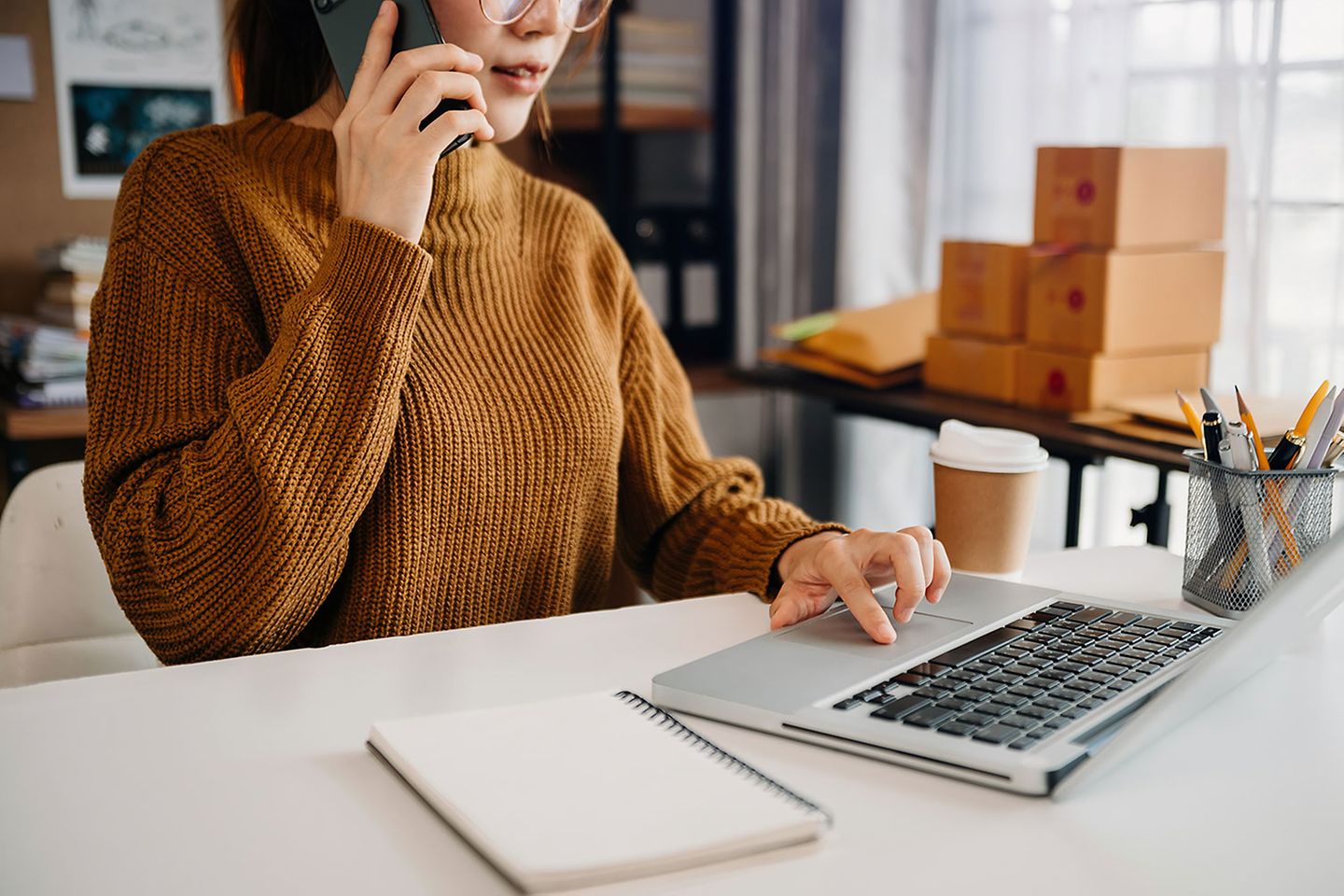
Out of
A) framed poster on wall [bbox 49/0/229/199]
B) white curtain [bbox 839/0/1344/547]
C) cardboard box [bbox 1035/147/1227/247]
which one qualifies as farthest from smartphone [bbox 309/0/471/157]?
framed poster on wall [bbox 49/0/229/199]

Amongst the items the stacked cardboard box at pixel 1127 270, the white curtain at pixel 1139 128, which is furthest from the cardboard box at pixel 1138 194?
the white curtain at pixel 1139 128

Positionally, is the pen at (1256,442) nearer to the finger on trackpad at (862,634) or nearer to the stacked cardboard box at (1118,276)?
the finger on trackpad at (862,634)

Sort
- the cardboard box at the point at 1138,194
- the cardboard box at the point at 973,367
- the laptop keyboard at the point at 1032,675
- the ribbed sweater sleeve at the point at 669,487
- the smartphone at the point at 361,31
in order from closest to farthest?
the laptop keyboard at the point at 1032,675, the smartphone at the point at 361,31, the ribbed sweater sleeve at the point at 669,487, the cardboard box at the point at 1138,194, the cardboard box at the point at 973,367

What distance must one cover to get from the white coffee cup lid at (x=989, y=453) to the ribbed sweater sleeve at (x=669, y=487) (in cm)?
14

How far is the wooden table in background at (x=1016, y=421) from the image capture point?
66.2 inches

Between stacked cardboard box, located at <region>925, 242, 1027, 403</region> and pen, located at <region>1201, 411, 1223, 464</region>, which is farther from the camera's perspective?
stacked cardboard box, located at <region>925, 242, 1027, 403</region>

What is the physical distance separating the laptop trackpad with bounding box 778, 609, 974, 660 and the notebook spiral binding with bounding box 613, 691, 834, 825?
0.43ft

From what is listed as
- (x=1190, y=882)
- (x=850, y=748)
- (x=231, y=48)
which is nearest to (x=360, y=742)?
(x=850, y=748)

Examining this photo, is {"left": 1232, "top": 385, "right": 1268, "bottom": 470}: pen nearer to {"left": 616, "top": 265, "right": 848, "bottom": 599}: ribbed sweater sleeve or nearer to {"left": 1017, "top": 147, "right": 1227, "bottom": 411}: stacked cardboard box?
{"left": 616, "top": 265, "right": 848, "bottom": 599}: ribbed sweater sleeve

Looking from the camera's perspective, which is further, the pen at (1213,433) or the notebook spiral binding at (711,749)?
the pen at (1213,433)

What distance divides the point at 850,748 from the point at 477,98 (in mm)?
601

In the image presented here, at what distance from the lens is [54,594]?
3.82 ft

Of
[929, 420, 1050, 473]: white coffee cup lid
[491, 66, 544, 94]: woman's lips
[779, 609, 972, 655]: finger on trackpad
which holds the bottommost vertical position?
[779, 609, 972, 655]: finger on trackpad

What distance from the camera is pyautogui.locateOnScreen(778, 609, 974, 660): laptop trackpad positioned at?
80 centimetres
